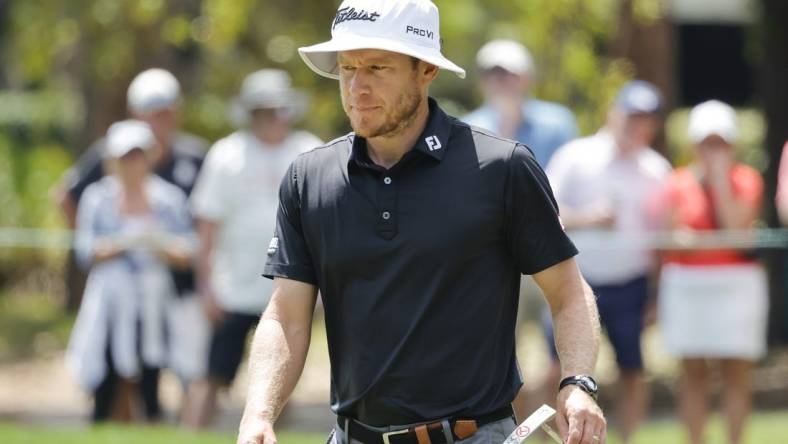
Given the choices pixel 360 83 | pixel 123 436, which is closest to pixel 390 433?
pixel 360 83

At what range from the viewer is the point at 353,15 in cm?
437

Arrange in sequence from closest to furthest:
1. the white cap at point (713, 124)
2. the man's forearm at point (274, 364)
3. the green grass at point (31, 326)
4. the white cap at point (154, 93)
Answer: the man's forearm at point (274, 364), the white cap at point (713, 124), the white cap at point (154, 93), the green grass at point (31, 326)

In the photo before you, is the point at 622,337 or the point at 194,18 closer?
the point at 622,337

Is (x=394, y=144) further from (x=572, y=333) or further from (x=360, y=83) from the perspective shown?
(x=572, y=333)

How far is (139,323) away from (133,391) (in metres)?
0.68

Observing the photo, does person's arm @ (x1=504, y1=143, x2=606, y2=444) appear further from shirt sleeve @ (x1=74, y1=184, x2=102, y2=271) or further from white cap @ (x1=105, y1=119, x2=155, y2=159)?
shirt sleeve @ (x1=74, y1=184, x2=102, y2=271)

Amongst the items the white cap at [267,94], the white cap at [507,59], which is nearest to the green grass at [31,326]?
the white cap at [267,94]

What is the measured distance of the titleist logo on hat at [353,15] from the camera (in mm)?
4312

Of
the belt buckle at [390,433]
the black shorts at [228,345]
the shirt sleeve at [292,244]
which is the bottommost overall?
the black shorts at [228,345]

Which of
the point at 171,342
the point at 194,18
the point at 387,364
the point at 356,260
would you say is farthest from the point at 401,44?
the point at 194,18

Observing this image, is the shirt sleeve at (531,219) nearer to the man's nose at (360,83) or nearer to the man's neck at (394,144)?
the man's neck at (394,144)

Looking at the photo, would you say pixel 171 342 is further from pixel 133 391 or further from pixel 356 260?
pixel 356 260

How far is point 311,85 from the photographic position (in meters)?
15.3

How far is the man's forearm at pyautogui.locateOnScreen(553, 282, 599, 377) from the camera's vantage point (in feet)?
14.2
